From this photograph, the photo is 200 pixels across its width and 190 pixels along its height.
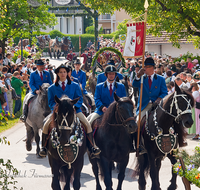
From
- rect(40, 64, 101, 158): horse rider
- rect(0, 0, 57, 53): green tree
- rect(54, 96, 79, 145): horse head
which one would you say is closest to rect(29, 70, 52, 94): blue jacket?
rect(40, 64, 101, 158): horse rider

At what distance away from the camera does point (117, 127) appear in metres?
7.14

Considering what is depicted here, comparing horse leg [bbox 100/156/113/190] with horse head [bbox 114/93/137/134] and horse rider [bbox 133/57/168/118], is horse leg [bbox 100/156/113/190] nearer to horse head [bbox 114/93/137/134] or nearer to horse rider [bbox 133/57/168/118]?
horse head [bbox 114/93/137/134]

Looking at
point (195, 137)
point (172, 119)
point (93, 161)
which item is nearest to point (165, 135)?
point (172, 119)

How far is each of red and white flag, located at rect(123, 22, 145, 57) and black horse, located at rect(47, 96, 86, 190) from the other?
216 cm

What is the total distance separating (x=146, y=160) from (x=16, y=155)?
479 cm

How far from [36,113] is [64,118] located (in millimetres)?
4852

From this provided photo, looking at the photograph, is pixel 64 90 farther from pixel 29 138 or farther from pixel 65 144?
pixel 29 138

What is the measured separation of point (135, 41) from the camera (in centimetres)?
788

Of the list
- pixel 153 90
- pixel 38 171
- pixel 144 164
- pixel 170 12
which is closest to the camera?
pixel 144 164

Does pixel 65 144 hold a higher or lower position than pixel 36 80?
lower

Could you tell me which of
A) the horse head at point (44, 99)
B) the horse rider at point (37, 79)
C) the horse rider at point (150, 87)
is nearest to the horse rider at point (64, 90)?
the horse rider at point (150, 87)

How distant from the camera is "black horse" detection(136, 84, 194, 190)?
6.68 m

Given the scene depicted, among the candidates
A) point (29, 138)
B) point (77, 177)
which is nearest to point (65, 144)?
point (77, 177)

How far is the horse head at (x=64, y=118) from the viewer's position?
6082 mm
